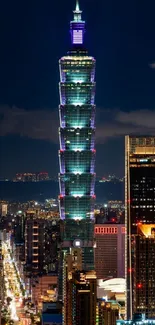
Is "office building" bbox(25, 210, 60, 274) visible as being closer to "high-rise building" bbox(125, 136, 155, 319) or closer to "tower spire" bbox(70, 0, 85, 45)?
"high-rise building" bbox(125, 136, 155, 319)

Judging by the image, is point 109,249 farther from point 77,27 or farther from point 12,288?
point 77,27

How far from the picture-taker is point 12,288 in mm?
24250

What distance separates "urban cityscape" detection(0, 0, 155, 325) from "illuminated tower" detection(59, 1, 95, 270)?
24mm

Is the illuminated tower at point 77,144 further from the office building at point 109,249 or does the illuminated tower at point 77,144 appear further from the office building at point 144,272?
the office building at point 144,272

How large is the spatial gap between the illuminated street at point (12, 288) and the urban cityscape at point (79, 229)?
3cm

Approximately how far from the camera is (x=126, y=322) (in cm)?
1555

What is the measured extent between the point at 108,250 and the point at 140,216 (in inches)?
177

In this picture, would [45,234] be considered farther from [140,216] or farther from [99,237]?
[140,216]

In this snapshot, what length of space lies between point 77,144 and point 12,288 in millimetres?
3798

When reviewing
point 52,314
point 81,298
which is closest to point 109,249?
point 52,314

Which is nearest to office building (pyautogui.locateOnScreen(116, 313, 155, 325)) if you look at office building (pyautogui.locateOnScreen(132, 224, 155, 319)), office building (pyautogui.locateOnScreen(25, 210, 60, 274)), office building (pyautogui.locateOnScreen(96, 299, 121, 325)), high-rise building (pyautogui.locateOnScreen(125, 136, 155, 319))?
office building (pyautogui.locateOnScreen(96, 299, 121, 325))

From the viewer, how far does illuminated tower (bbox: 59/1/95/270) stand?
80.9 feet

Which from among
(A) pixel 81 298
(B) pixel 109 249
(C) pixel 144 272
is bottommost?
(B) pixel 109 249

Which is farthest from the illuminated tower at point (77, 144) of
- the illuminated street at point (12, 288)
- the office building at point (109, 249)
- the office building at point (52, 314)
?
the office building at point (52, 314)
